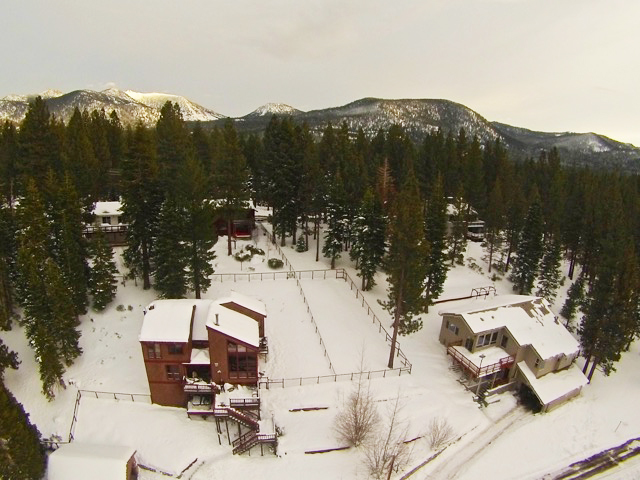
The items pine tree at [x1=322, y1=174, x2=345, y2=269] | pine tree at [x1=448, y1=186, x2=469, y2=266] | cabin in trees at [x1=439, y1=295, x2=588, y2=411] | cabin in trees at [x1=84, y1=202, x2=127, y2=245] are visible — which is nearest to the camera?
cabin in trees at [x1=439, y1=295, x2=588, y2=411]

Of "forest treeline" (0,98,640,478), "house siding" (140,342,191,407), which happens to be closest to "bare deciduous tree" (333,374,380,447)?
"forest treeline" (0,98,640,478)

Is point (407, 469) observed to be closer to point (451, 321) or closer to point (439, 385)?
point (439, 385)

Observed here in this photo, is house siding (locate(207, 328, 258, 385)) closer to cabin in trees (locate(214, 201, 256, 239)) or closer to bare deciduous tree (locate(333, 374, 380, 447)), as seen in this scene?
bare deciduous tree (locate(333, 374, 380, 447))

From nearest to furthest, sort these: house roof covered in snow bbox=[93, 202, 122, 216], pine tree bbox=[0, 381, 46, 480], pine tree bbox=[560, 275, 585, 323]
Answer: pine tree bbox=[0, 381, 46, 480]
pine tree bbox=[560, 275, 585, 323]
house roof covered in snow bbox=[93, 202, 122, 216]

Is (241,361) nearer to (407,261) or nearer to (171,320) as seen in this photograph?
(171,320)

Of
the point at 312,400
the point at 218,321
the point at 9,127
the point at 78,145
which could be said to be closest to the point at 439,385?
the point at 312,400
